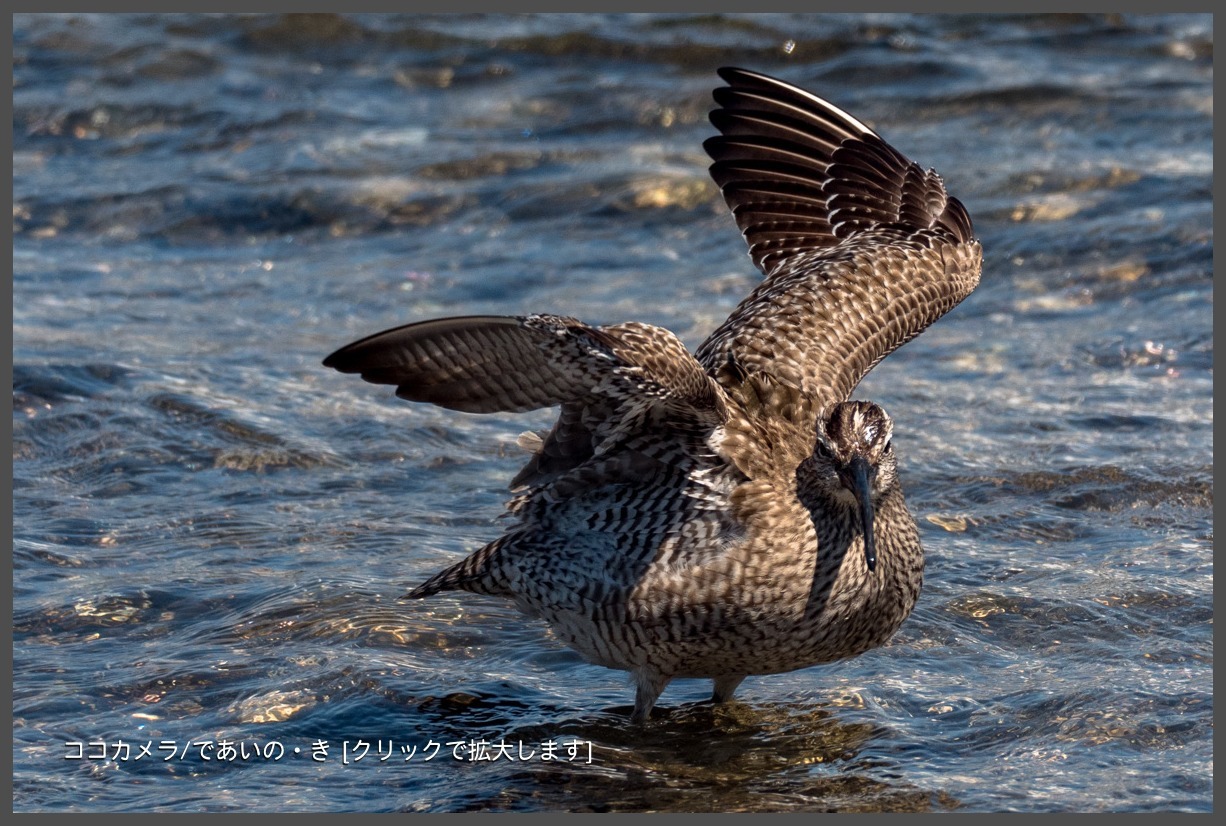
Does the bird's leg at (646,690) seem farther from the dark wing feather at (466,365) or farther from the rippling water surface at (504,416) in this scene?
the dark wing feather at (466,365)

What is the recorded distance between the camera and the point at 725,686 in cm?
549

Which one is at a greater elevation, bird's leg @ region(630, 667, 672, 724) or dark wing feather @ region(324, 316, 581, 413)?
dark wing feather @ region(324, 316, 581, 413)

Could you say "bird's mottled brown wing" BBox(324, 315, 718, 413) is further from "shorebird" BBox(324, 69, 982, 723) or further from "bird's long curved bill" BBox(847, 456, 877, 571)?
"bird's long curved bill" BBox(847, 456, 877, 571)

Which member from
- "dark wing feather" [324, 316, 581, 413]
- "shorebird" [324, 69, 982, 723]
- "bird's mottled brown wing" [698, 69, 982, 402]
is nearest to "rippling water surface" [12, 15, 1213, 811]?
"shorebird" [324, 69, 982, 723]

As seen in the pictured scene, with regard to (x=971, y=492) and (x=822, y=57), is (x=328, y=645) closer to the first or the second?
(x=971, y=492)

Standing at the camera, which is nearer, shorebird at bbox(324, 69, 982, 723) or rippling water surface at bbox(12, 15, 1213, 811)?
shorebird at bbox(324, 69, 982, 723)

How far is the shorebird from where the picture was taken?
Result: 4727 mm

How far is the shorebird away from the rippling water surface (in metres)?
0.34

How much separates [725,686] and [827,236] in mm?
2090

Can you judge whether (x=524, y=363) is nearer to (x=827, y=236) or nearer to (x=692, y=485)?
(x=692, y=485)

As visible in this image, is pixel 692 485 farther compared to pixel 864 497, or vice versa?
pixel 692 485

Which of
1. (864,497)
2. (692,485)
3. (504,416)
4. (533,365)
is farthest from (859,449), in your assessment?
(504,416)

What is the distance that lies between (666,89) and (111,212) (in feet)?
13.2

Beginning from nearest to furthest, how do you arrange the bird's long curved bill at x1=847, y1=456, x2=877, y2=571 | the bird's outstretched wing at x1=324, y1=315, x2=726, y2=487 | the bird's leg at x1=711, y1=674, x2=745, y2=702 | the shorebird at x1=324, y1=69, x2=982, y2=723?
the bird's outstretched wing at x1=324, y1=315, x2=726, y2=487 → the shorebird at x1=324, y1=69, x2=982, y2=723 → the bird's long curved bill at x1=847, y1=456, x2=877, y2=571 → the bird's leg at x1=711, y1=674, x2=745, y2=702
